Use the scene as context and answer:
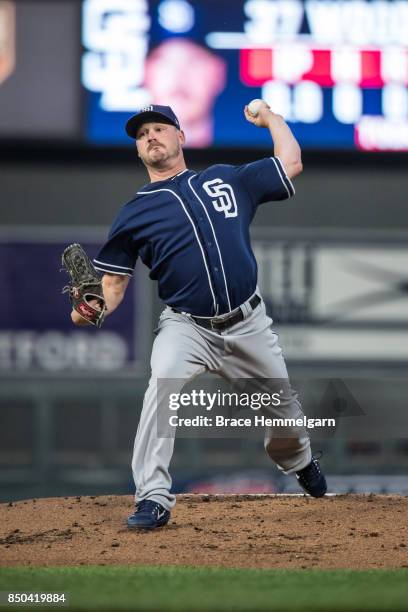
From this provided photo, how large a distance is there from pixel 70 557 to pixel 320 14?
7745 mm

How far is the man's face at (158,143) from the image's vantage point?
5441 millimetres

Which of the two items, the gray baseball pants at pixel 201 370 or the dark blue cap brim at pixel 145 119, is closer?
the gray baseball pants at pixel 201 370

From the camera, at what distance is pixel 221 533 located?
5.29 meters

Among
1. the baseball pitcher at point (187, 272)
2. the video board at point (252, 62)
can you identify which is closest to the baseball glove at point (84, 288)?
the baseball pitcher at point (187, 272)

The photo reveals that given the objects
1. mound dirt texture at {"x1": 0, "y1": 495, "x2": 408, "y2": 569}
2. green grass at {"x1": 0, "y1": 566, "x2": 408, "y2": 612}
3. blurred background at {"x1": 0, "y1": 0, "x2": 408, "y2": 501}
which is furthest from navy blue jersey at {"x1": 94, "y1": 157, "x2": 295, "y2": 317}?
blurred background at {"x1": 0, "y1": 0, "x2": 408, "y2": 501}

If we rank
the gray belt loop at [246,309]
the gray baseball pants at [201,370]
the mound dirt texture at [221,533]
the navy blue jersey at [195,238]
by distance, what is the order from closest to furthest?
1. the mound dirt texture at [221,533]
2. the gray baseball pants at [201,370]
3. the navy blue jersey at [195,238]
4. the gray belt loop at [246,309]

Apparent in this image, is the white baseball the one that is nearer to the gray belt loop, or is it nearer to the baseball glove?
the gray belt loop

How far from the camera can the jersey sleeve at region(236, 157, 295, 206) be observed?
548 cm

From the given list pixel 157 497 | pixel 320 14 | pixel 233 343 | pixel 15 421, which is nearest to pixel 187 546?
pixel 157 497

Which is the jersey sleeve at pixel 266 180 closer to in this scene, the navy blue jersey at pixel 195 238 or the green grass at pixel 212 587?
the navy blue jersey at pixel 195 238

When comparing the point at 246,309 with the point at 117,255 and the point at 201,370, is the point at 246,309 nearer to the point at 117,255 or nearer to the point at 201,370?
the point at 201,370

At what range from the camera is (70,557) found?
16.2 feet

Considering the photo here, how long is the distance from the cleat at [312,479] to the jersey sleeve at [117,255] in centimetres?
114

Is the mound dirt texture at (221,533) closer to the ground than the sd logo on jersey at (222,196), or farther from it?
closer to the ground
